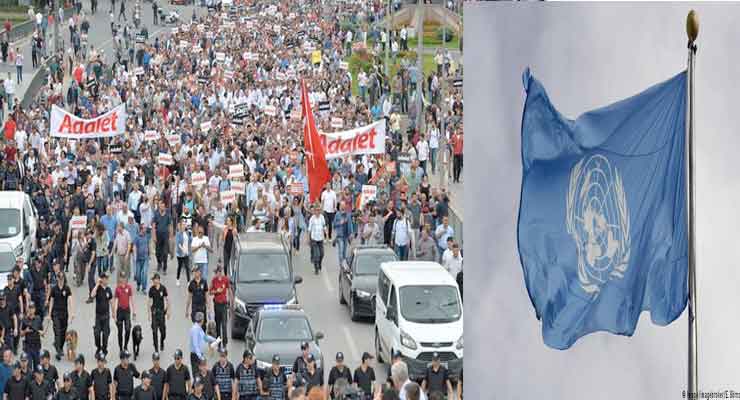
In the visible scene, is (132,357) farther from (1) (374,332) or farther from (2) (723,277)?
(2) (723,277)

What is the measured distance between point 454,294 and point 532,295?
50.5 ft

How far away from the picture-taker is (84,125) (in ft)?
115

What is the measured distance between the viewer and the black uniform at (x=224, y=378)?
19484 millimetres

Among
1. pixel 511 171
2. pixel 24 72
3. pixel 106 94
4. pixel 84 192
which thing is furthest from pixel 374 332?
pixel 24 72

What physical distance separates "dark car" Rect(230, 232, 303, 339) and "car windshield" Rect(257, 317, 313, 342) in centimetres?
256

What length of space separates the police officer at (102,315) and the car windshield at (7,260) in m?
3.38

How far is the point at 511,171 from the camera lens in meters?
7.58

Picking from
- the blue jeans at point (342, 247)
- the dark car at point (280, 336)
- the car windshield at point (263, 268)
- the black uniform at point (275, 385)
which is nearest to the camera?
the black uniform at point (275, 385)

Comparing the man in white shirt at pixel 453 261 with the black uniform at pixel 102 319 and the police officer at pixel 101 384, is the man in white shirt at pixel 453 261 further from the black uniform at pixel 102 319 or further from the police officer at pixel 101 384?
the police officer at pixel 101 384

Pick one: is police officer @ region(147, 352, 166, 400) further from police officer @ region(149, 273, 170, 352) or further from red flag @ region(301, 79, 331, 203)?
red flag @ region(301, 79, 331, 203)

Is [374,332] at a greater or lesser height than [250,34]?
lesser

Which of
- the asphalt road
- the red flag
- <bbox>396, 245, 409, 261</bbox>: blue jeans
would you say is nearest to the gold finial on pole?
the asphalt road

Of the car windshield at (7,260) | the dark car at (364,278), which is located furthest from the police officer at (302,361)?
the car windshield at (7,260)

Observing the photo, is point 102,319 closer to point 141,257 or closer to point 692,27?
point 141,257
